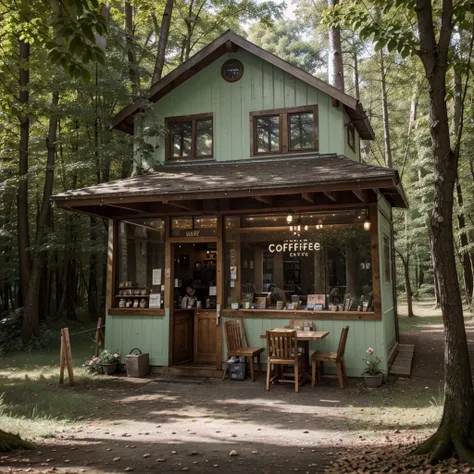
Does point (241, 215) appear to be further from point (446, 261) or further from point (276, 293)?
point (446, 261)

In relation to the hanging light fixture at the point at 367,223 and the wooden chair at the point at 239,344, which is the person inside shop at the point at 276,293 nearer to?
the wooden chair at the point at 239,344

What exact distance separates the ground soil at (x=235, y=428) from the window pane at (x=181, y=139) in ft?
18.2

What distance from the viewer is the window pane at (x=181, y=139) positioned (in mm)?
11531

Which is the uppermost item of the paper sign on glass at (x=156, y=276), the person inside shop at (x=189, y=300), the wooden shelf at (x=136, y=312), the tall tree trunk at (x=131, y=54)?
the tall tree trunk at (x=131, y=54)

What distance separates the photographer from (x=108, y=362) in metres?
10.0

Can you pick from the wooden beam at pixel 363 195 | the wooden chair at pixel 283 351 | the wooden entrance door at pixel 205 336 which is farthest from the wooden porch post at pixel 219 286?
the wooden beam at pixel 363 195

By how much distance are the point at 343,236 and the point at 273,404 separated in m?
3.69

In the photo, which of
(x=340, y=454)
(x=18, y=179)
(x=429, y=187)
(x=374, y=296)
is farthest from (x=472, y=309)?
(x=18, y=179)

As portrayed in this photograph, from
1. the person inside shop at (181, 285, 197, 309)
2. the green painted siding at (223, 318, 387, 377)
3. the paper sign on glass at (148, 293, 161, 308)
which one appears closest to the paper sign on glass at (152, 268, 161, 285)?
the paper sign on glass at (148, 293, 161, 308)

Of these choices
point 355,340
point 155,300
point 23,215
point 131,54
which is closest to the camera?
point 355,340

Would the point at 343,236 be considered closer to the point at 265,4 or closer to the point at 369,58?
the point at 265,4

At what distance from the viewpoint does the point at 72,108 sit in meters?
14.5

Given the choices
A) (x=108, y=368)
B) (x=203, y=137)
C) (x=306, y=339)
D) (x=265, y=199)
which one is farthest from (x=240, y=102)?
(x=108, y=368)

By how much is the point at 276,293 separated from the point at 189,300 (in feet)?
7.18
